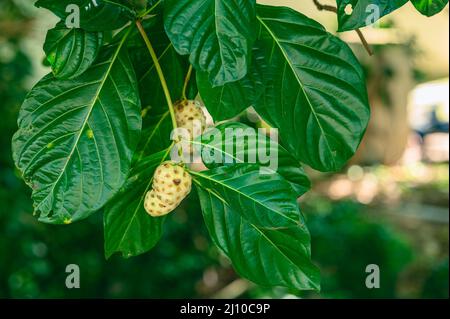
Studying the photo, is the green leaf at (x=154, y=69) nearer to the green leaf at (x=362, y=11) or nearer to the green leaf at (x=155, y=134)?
the green leaf at (x=155, y=134)

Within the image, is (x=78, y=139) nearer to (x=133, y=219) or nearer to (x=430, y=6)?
(x=133, y=219)

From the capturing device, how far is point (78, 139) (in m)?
0.66

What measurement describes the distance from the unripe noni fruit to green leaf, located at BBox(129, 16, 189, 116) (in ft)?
0.14

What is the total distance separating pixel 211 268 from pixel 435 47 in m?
4.49

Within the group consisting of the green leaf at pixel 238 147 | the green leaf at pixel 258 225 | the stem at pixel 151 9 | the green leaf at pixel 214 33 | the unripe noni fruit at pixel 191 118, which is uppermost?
the stem at pixel 151 9

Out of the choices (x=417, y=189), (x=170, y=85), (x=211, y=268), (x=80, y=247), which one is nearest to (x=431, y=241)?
(x=417, y=189)

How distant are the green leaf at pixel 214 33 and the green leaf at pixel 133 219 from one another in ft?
0.44

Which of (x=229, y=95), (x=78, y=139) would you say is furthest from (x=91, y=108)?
(x=229, y=95)

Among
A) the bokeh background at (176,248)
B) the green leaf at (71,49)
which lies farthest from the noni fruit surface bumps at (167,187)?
the bokeh background at (176,248)

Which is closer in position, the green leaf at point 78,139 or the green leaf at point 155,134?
the green leaf at point 78,139

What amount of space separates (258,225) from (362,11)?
0.23 meters

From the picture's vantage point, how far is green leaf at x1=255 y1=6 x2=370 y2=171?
67cm

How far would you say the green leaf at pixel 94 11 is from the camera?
0.63m

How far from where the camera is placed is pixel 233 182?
0.65m
